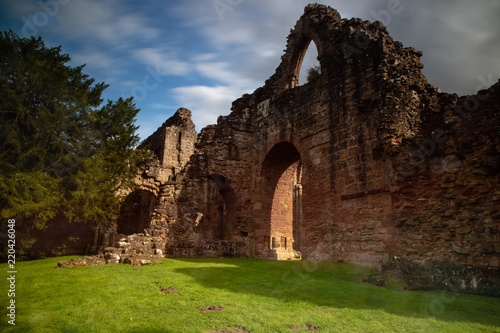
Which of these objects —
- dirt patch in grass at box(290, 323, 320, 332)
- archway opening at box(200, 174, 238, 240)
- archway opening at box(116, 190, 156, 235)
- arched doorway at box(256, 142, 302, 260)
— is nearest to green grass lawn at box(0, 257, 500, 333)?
dirt patch in grass at box(290, 323, 320, 332)

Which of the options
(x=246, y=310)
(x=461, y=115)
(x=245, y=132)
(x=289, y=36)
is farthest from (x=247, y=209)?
(x=246, y=310)

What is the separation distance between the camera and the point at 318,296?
5.62m

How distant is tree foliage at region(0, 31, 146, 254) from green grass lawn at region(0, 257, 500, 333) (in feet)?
18.2

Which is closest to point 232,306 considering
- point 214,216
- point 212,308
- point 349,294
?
point 212,308

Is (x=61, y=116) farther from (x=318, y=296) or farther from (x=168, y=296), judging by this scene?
(x=318, y=296)

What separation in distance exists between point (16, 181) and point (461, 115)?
13319 mm

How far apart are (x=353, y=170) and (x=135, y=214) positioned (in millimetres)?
16031

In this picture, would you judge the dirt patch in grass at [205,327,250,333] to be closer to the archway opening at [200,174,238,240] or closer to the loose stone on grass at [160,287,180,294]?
the loose stone on grass at [160,287,180,294]

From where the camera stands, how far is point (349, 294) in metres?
5.76

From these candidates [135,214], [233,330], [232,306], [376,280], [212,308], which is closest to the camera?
[233,330]

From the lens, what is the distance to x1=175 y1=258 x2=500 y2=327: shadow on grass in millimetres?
4715

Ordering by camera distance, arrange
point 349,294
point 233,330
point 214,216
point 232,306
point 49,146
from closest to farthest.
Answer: point 233,330 → point 232,306 → point 349,294 → point 49,146 → point 214,216

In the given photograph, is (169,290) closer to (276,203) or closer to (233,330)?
(233,330)

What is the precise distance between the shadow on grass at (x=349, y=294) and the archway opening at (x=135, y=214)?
14194mm
